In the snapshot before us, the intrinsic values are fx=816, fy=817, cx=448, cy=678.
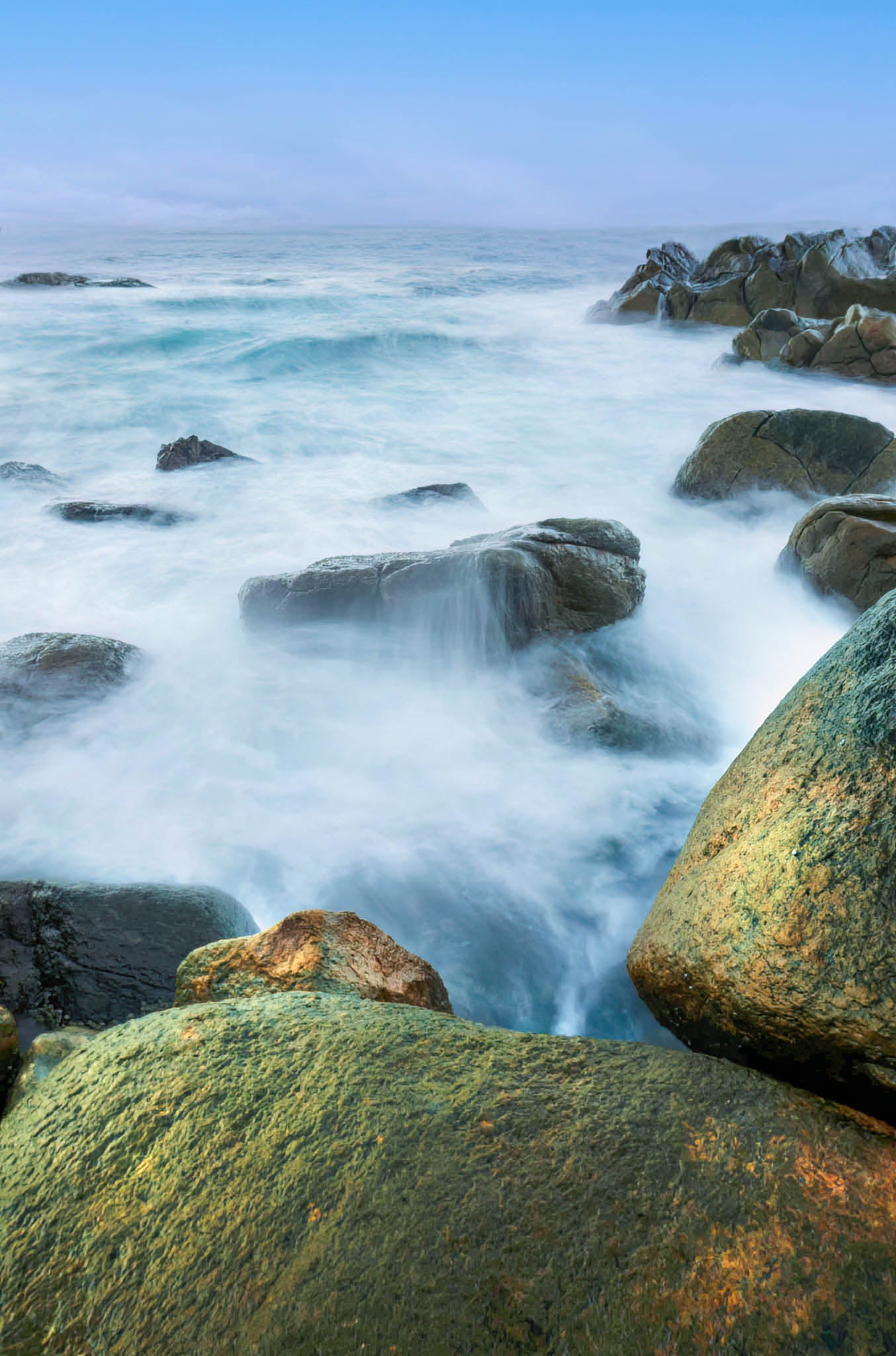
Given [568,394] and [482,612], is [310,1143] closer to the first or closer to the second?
[482,612]

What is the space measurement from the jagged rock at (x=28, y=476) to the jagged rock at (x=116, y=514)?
1101 millimetres

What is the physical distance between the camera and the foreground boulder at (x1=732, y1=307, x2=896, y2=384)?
12.1m

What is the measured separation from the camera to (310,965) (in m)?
2.50

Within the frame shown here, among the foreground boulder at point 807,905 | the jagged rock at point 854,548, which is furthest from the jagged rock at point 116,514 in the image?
the foreground boulder at point 807,905

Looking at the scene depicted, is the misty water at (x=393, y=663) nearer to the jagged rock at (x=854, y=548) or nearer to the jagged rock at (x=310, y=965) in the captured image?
the jagged rock at (x=854, y=548)

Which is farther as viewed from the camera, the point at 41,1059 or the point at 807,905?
the point at 41,1059

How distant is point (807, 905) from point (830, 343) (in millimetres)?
13010

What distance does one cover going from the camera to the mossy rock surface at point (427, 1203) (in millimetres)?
1431

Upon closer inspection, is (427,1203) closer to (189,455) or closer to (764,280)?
(189,455)

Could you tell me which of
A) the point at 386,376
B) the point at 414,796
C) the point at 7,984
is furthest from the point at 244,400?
the point at 7,984

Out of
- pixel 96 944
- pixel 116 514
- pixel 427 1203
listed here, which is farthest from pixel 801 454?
pixel 427 1203

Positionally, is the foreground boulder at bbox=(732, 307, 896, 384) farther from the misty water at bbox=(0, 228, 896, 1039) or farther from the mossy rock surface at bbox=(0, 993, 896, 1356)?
the mossy rock surface at bbox=(0, 993, 896, 1356)

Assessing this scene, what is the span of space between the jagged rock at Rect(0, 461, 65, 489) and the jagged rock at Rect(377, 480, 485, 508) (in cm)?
396

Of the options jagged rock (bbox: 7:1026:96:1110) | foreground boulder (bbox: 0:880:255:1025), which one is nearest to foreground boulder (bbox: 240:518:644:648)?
foreground boulder (bbox: 0:880:255:1025)
